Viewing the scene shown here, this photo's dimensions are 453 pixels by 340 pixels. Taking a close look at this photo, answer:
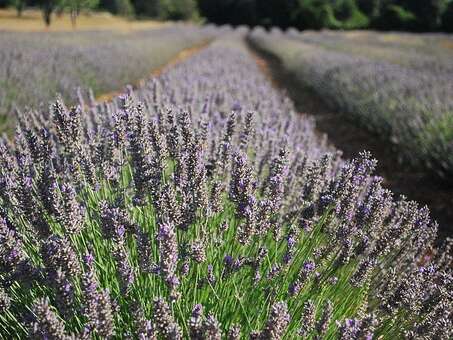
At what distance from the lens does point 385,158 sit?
5.71 metres

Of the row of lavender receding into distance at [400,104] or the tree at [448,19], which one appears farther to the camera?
the tree at [448,19]

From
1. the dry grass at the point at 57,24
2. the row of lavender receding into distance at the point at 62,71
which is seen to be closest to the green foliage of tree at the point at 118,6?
the dry grass at the point at 57,24

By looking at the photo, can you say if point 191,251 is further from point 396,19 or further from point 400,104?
point 396,19

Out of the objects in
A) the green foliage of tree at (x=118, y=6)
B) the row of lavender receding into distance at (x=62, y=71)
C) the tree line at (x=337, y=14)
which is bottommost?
the row of lavender receding into distance at (x=62, y=71)

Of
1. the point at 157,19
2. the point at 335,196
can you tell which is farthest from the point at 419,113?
the point at 157,19

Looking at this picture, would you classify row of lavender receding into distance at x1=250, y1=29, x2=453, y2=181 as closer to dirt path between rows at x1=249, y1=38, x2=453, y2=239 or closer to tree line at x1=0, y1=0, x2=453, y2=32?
dirt path between rows at x1=249, y1=38, x2=453, y2=239

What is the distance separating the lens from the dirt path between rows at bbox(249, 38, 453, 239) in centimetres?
415

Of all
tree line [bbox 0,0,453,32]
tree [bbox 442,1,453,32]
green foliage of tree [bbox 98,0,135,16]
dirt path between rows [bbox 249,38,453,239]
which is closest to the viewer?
dirt path between rows [bbox 249,38,453,239]

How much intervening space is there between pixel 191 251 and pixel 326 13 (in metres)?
44.2

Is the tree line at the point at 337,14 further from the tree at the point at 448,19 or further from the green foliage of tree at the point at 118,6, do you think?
the green foliage of tree at the point at 118,6

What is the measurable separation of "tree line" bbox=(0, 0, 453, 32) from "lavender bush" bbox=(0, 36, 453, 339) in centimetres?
3696

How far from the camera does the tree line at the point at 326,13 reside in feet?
135

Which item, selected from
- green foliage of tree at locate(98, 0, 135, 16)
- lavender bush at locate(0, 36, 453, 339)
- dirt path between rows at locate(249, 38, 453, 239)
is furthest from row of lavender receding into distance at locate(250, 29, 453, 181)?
green foliage of tree at locate(98, 0, 135, 16)

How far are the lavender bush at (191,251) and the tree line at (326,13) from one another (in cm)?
3696
